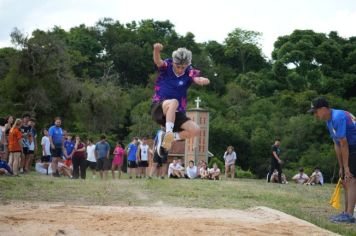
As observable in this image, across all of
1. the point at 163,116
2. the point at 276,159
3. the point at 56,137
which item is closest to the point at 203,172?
the point at 276,159

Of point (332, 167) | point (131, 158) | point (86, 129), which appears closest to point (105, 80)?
point (86, 129)

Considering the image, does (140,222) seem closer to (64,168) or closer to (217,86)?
(64,168)

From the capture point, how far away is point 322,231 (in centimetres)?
812

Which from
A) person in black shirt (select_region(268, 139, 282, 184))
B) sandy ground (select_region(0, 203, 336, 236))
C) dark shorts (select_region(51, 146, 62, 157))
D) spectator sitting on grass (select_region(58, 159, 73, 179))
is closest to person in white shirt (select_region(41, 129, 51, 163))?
spectator sitting on grass (select_region(58, 159, 73, 179))

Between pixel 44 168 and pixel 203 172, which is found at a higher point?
pixel 203 172

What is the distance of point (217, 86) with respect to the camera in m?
77.1

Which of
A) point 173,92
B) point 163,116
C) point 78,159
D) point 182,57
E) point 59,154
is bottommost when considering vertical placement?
point 78,159

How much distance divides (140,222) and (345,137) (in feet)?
13.1

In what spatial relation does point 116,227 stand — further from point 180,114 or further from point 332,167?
point 332,167

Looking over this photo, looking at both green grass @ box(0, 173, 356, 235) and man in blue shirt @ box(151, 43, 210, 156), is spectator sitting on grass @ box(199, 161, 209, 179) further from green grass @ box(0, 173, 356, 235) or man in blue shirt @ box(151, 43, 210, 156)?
man in blue shirt @ box(151, 43, 210, 156)

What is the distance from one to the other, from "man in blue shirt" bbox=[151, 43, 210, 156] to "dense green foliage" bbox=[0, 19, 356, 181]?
36.8 metres

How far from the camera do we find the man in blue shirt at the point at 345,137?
33.6 ft

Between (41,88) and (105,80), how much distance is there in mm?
20634

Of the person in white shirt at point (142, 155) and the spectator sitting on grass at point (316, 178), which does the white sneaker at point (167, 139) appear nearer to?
the person in white shirt at point (142, 155)
